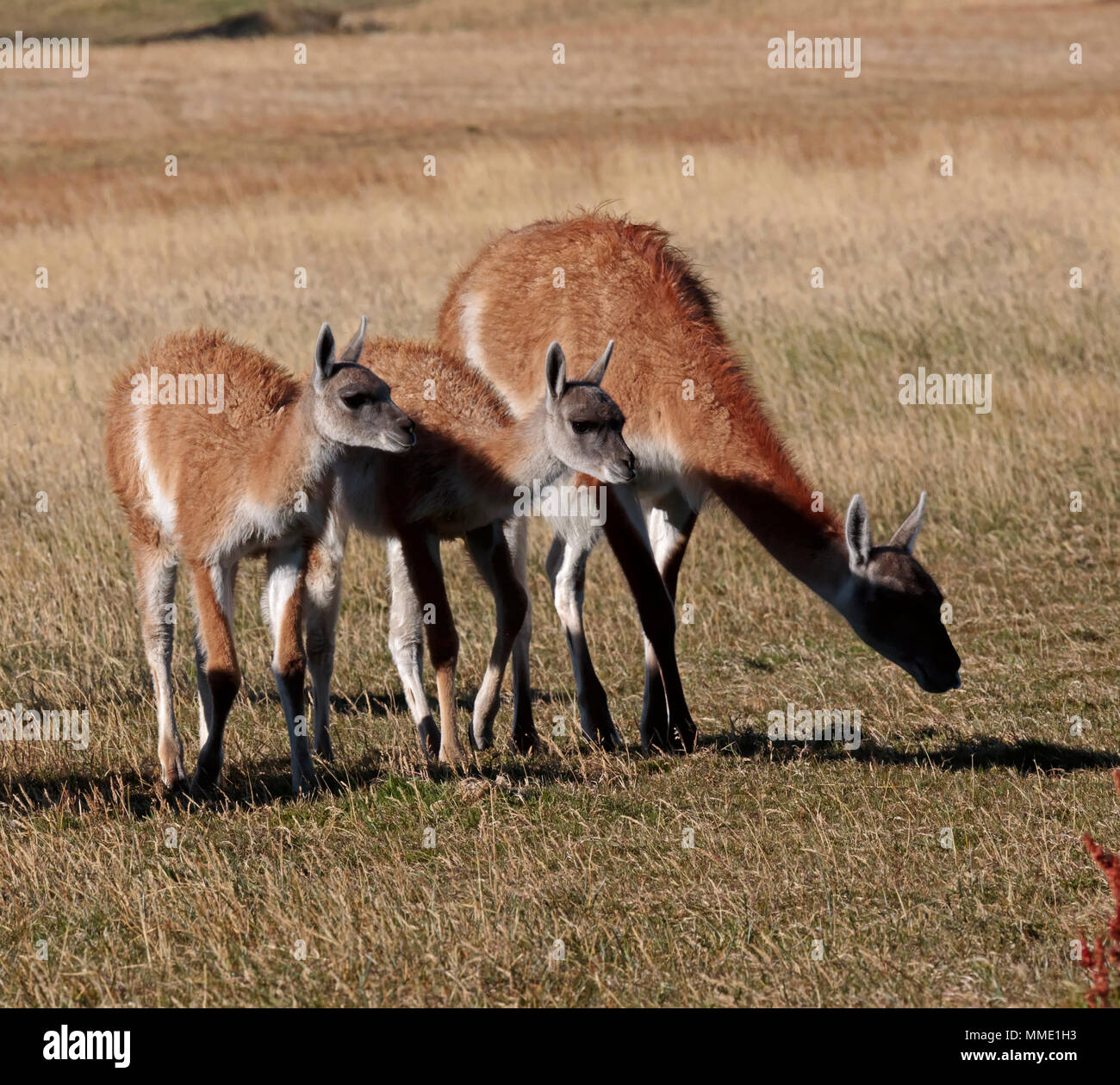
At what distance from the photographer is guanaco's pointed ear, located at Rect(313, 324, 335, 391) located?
23.1 ft

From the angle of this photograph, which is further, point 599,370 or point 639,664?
point 639,664

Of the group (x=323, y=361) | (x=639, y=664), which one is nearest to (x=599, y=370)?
(x=323, y=361)

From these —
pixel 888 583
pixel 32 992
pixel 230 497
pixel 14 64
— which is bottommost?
pixel 32 992

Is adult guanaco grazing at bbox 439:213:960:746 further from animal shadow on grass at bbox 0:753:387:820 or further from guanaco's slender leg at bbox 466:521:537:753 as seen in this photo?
animal shadow on grass at bbox 0:753:387:820

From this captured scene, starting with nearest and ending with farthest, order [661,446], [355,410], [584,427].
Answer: [355,410], [584,427], [661,446]

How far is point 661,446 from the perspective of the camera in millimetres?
7934

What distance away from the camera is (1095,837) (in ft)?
20.0

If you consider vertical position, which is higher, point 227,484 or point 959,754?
point 227,484

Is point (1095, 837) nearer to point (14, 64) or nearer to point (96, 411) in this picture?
point (96, 411)

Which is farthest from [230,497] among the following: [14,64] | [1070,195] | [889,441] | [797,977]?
[14,64]

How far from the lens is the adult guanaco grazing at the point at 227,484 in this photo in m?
7.11

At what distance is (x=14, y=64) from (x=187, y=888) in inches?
1705

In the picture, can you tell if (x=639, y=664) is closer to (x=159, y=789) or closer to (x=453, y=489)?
(x=453, y=489)

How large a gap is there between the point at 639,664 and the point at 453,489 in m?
2.46
